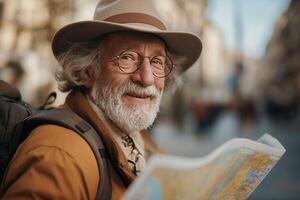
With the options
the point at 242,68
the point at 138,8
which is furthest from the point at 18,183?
the point at 242,68

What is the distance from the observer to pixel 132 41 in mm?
2107

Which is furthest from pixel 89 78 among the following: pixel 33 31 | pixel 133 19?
pixel 33 31

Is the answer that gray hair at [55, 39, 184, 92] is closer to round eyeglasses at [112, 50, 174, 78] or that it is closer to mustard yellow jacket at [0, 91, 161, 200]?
round eyeglasses at [112, 50, 174, 78]

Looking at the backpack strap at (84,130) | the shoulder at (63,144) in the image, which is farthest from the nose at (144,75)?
the shoulder at (63,144)

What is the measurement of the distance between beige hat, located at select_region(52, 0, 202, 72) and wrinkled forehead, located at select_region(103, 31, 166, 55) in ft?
0.10

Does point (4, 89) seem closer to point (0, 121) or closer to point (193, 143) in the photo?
point (0, 121)

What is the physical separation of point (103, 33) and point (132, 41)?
0.43ft

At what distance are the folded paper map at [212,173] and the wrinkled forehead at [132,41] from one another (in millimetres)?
621

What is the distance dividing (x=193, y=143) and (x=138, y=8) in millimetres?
7815

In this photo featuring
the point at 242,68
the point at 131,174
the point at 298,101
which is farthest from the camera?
the point at 242,68

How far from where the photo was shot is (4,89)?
2.09 meters

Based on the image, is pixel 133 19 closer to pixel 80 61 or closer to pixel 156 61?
pixel 156 61

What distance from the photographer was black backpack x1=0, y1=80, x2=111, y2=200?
67.0 inches

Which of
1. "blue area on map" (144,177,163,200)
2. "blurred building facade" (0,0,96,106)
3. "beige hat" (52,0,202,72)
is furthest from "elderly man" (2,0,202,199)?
"blurred building facade" (0,0,96,106)
